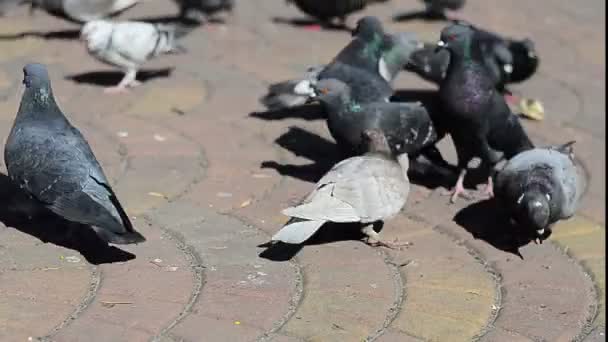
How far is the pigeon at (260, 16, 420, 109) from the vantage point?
754 cm

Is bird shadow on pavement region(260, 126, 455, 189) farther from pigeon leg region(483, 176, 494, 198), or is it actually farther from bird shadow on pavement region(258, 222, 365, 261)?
bird shadow on pavement region(258, 222, 365, 261)

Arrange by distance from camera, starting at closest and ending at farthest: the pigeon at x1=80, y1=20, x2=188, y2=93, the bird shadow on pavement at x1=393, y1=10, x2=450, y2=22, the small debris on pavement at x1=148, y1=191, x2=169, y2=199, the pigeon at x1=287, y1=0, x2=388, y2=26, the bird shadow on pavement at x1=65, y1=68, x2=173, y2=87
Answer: the small debris on pavement at x1=148, y1=191, x2=169, y2=199, the pigeon at x1=80, y1=20, x2=188, y2=93, the bird shadow on pavement at x1=65, y1=68, x2=173, y2=87, the pigeon at x1=287, y1=0, x2=388, y2=26, the bird shadow on pavement at x1=393, y1=10, x2=450, y2=22

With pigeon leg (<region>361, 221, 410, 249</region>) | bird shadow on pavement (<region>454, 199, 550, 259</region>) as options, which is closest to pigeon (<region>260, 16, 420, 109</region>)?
bird shadow on pavement (<region>454, 199, 550, 259</region>)

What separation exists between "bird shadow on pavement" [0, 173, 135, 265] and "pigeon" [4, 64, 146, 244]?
0.34 m

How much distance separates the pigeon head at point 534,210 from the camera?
20.4ft

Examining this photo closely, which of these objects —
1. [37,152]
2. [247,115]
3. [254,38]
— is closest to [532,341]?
[37,152]

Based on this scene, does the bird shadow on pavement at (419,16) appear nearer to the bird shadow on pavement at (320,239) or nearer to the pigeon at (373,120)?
the pigeon at (373,120)

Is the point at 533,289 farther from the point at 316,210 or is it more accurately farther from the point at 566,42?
the point at 566,42

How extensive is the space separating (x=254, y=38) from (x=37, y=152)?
174 inches

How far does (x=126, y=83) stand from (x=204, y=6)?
5.82 ft

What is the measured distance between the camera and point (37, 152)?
18.6ft

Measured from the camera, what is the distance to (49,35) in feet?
31.2

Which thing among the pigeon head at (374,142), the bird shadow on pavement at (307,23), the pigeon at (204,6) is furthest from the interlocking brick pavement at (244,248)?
the bird shadow on pavement at (307,23)

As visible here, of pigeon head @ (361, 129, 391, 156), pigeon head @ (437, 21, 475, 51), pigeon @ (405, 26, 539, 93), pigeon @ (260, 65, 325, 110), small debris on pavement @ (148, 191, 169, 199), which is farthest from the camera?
pigeon @ (405, 26, 539, 93)
